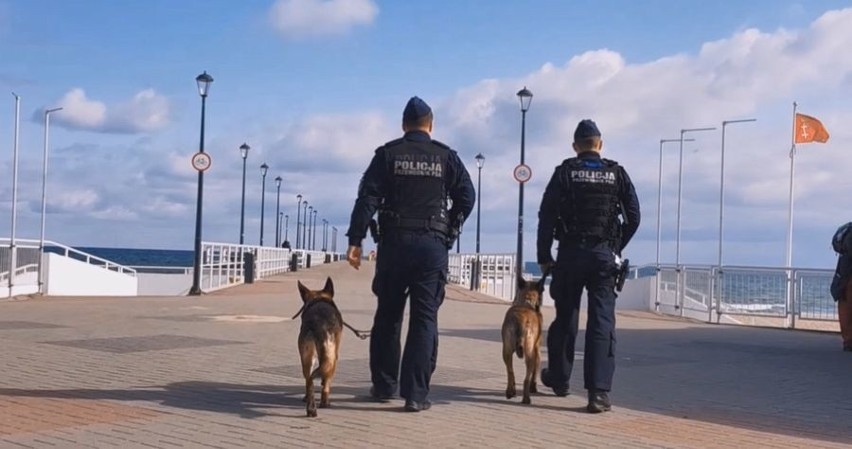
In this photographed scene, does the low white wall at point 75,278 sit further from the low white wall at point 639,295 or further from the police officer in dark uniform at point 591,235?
the police officer in dark uniform at point 591,235

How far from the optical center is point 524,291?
28.2 feet

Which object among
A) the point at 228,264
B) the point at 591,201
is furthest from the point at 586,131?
the point at 228,264

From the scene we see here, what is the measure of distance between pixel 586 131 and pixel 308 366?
2.86 meters

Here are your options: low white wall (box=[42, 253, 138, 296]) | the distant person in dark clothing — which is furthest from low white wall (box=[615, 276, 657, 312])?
low white wall (box=[42, 253, 138, 296])

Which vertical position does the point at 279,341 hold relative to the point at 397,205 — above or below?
below

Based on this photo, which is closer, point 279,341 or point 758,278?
point 279,341

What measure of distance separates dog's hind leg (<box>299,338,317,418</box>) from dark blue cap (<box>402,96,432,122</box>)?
5.88 feet

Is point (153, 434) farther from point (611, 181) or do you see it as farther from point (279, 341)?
point (279, 341)

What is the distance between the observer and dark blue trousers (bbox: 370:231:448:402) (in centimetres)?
761

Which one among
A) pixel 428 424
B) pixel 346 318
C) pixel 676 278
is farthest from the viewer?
pixel 676 278

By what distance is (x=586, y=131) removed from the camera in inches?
330

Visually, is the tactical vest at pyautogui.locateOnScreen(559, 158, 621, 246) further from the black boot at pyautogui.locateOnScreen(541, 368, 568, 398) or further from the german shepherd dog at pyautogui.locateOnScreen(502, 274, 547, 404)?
the black boot at pyautogui.locateOnScreen(541, 368, 568, 398)

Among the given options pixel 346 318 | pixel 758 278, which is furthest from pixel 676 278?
pixel 346 318

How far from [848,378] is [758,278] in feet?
36.9
